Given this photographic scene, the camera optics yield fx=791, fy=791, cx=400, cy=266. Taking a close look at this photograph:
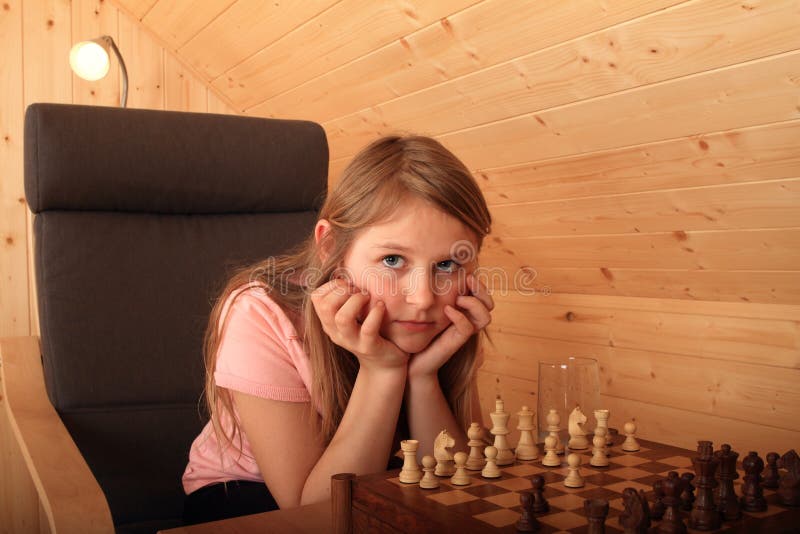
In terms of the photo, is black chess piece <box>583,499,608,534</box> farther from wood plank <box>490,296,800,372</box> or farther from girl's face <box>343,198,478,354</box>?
wood plank <box>490,296,800,372</box>

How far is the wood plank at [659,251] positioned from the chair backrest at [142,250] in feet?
3.45

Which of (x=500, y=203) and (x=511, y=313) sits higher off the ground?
(x=500, y=203)

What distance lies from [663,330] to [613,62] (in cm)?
107

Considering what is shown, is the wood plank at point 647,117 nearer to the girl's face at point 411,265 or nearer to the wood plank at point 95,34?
the girl's face at point 411,265

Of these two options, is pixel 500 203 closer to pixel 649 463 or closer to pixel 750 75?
pixel 750 75

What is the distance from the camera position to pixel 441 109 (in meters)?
2.42

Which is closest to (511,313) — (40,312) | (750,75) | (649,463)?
(750,75)

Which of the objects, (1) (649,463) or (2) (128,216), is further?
(2) (128,216)

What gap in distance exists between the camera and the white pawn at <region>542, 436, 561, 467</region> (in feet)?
3.41

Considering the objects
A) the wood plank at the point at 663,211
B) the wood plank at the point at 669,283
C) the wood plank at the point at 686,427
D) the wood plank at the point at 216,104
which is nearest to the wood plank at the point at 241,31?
the wood plank at the point at 216,104

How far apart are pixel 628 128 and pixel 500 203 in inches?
27.0

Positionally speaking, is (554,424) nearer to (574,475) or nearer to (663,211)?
(574,475)

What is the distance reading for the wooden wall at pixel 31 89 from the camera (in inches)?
115

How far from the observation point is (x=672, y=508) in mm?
767
